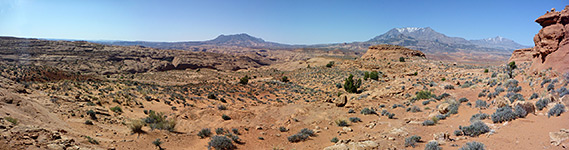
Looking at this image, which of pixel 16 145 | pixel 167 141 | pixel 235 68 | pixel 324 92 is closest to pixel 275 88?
pixel 324 92

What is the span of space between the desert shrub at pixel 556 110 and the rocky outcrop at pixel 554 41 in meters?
5.69

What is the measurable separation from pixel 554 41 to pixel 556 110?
7.95 m

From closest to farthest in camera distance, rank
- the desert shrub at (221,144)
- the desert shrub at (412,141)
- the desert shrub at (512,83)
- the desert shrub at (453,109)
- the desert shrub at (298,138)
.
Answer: the desert shrub at (412,141) → the desert shrub at (221,144) → the desert shrub at (298,138) → the desert shrub at (453,109) → the desert shrub at (512,83)

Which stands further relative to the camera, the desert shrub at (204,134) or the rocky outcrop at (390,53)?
the rocky outcrop at (390,53)

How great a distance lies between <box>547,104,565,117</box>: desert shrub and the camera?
667cm

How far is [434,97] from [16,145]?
1804cm

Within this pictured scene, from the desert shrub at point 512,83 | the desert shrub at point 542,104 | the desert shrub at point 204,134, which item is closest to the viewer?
the desert shrub at point 542,104

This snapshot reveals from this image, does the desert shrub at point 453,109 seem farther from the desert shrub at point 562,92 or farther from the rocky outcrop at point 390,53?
the rocky outcrop at point 390,53

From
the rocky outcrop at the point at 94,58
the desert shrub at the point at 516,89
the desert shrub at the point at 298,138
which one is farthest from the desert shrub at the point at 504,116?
the rocky outcrop at the point at 94,58

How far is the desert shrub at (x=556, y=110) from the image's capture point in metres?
6.67

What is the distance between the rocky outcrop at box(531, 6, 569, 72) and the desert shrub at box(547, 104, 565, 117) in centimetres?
569

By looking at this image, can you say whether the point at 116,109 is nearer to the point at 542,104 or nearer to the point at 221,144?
the point at 221,144

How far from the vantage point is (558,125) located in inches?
238

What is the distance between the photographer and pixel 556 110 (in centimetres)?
672
